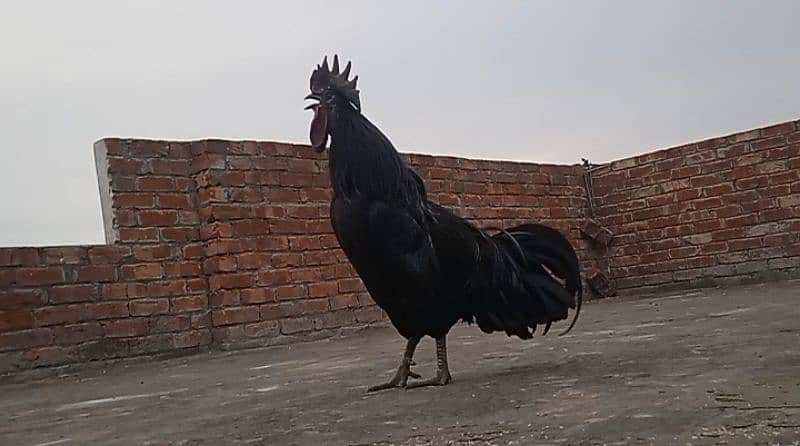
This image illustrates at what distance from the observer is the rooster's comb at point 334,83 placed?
323 centimetres

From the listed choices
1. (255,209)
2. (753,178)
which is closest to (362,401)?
(255,209)

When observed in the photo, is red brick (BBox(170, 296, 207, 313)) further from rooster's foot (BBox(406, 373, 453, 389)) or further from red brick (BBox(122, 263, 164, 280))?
rooster's foot (BBox(406, 373, 453, 389))

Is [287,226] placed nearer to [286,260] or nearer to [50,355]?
[286,260]

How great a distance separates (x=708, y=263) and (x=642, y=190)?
3.36 feet

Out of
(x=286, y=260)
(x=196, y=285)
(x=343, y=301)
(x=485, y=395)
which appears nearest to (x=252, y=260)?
(x=286, y=260)

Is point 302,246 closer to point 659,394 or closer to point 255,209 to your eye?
point 255,209

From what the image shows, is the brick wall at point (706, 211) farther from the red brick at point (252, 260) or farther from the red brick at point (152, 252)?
the red brick at point (152, 252)

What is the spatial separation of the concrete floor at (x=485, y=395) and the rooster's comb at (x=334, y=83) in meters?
1.10

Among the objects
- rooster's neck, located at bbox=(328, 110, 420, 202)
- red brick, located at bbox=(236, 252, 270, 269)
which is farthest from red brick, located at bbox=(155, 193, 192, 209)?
rooster's neck, located at bbox=(328, 110, 420, 202)

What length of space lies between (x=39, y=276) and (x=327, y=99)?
291cm

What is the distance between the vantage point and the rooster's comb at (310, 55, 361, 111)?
127 inches

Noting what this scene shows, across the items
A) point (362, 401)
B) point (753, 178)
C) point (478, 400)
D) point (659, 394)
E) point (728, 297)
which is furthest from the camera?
point (753, 178)

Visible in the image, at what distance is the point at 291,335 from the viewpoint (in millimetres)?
6297

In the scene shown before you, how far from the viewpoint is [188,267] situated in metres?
5.95
